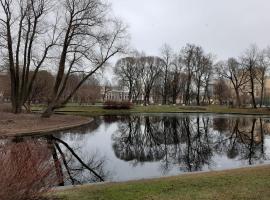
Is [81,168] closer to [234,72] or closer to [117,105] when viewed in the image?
[117,105]

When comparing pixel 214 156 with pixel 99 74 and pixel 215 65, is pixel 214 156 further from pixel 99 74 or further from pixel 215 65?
pixel 215 65

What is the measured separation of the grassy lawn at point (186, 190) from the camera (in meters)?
7.05

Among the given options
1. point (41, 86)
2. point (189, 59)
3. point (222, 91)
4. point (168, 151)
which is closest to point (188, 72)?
point (189, 59)

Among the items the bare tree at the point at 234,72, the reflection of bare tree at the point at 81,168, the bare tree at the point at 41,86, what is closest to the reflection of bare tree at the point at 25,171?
the reflection of bare tree at the point at 81,168

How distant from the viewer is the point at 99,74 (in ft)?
115

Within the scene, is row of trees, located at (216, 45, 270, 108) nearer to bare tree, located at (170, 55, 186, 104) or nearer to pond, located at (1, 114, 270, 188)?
bare tree, located at (170, 55, 186, 104)

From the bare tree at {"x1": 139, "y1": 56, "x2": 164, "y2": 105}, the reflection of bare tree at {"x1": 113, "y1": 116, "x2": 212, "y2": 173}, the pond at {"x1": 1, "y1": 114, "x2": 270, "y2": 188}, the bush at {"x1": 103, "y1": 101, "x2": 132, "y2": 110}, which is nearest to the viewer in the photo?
the pond at {"x1": 1, "y1": 114, "x2": 270, "y2": 188}

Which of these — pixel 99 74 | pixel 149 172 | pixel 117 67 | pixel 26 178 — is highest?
pixel 117 67

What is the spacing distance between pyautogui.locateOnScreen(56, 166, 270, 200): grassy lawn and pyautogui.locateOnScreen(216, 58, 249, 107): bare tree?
210ft

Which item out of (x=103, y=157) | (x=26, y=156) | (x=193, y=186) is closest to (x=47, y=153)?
(x=26, y=156)

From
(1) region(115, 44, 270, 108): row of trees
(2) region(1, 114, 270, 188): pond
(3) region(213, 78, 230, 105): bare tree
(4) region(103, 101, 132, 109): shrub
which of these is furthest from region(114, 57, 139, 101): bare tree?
(2) region(1, 114, 270, 188): pond

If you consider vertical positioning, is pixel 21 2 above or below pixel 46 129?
above

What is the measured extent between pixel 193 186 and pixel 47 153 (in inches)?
146

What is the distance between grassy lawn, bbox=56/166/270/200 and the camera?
278 inches
